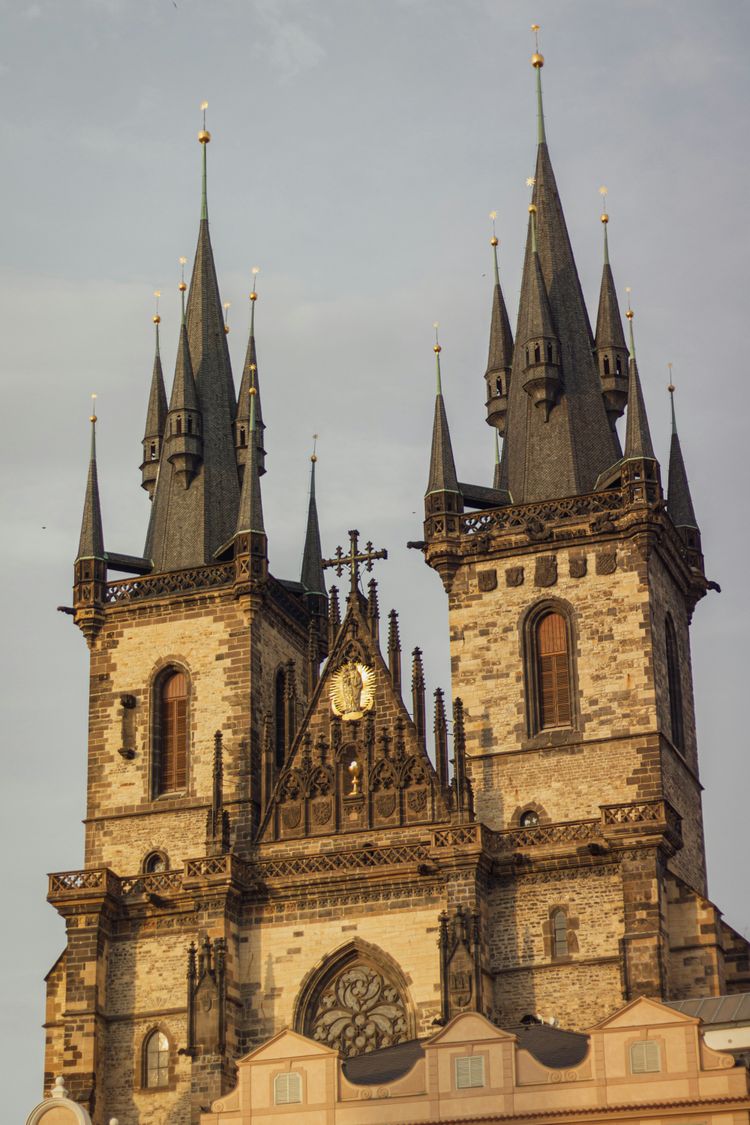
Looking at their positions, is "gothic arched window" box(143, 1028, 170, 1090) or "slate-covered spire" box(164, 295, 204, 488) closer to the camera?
Result: "gothic arched window" box(143, 1028, 170, 1090)

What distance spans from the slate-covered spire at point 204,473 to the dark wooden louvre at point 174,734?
3.12 meters

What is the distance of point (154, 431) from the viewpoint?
219 ft

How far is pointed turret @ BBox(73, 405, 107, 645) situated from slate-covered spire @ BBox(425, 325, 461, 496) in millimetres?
8124

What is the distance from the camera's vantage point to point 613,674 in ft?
188

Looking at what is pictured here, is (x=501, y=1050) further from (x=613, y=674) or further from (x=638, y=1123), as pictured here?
(x=613, y=674)

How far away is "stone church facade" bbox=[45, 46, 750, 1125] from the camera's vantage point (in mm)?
54938

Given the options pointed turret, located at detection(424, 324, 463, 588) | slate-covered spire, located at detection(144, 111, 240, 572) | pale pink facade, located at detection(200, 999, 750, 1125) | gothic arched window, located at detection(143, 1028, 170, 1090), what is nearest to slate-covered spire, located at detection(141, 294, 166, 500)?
slate-covered spire, located at detection(144, 111, 240, 572)

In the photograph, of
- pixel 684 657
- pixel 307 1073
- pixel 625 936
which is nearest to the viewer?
pixel 307 1073

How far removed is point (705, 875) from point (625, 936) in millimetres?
6804

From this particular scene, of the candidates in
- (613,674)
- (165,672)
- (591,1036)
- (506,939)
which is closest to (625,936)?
(506,939)

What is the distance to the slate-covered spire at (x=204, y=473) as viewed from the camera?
63406 millimetres

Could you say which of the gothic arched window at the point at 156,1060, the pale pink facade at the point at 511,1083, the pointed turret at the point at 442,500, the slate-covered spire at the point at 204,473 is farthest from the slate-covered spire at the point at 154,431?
the pale pink facade at the point at 511,1083

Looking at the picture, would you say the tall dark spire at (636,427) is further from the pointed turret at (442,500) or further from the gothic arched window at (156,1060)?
the gothic arched window at (156,1060)

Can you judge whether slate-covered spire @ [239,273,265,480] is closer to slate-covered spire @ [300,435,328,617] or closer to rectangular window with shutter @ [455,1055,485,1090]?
slate-covered spire @ [300,435,328,617]
